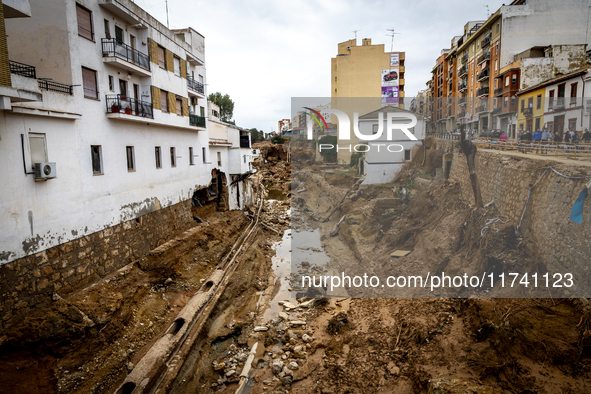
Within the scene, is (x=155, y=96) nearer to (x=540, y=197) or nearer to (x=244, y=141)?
(x=244, y=141)

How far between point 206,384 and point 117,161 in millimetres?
8407

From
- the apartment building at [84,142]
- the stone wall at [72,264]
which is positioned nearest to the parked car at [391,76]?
the apartment building at [84,142]

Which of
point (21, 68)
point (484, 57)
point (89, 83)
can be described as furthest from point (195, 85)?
point (484, 57)

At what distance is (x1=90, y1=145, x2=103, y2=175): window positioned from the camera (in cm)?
1157

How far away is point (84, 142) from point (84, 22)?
4.23 meters

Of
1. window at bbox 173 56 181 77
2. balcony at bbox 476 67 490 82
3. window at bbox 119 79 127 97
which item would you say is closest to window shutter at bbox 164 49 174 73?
window at bbox 173 56 181 77

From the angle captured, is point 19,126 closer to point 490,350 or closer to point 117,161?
point 117,161

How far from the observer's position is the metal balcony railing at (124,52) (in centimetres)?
1245

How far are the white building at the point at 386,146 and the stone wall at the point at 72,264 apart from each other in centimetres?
927

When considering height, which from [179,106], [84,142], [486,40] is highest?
[486,40]

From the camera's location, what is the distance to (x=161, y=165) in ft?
53.2

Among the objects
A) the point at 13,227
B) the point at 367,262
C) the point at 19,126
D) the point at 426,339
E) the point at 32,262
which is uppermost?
the point at 19,126

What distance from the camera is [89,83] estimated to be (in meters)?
11.8

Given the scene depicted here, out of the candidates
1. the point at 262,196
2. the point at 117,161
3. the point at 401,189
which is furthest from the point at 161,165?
the point at 262,196
